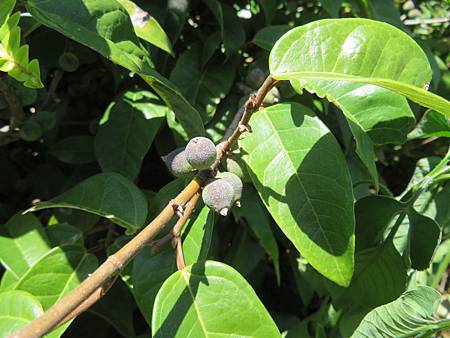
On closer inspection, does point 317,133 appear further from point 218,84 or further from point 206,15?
point 206,15

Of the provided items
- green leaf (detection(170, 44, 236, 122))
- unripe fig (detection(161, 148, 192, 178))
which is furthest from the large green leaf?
green leaf (detection(170, 44, 236, 122))

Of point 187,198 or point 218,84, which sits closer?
point 187,198

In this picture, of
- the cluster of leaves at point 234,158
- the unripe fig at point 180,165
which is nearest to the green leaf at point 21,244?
the cluster of leaves at point 234,158

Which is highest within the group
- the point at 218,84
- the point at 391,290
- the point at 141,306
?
the point at 218,84

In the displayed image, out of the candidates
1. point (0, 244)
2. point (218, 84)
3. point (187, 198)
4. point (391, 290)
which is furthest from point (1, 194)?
point (391, 290)

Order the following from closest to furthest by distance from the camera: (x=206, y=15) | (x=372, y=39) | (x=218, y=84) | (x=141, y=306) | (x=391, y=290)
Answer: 1. (x=372, y=39)
2. (x=141, y=306)
3. (x=391, y=290)
4. (x=218, y=84)
5. (x=206, y=15)

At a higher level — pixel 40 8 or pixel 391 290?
pixel 40 8

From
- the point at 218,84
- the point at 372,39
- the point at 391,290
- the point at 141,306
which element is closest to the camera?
the point at 372,39

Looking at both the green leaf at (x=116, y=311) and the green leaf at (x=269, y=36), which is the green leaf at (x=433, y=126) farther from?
the green leaf at (x=116, y=311)
